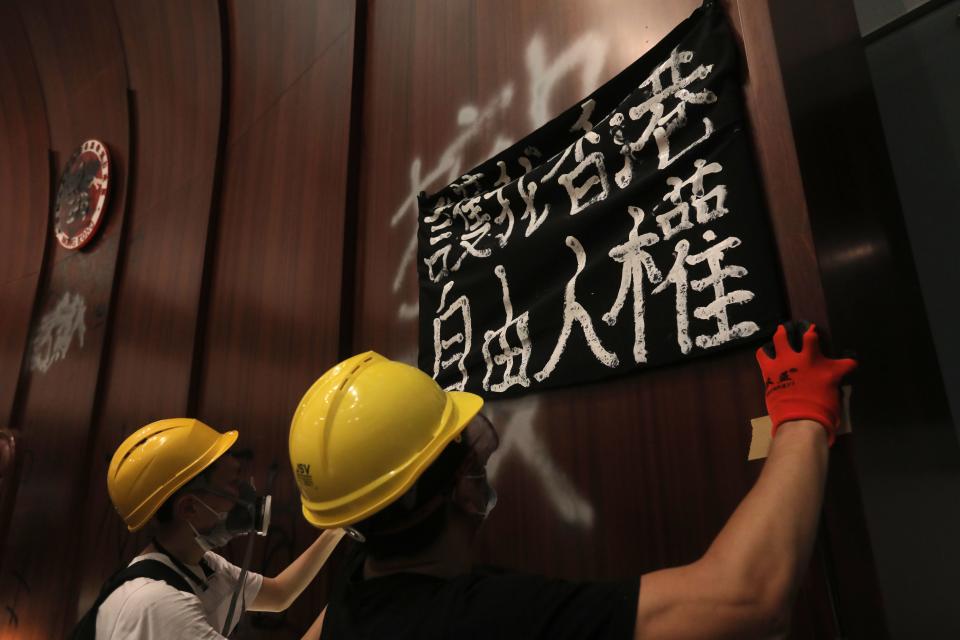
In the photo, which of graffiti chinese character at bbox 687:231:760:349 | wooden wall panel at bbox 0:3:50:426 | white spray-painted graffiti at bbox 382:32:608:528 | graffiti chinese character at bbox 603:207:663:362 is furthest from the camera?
wooden wall panel at bbox 0:3:50:426

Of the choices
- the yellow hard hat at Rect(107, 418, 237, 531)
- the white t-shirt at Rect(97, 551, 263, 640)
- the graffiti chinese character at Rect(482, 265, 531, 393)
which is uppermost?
the graffiti chinese character at Rect(482, 265, 531, 393)

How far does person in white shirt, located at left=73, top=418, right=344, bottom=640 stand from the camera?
1.48 meters

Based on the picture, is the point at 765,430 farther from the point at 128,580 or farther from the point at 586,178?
the point at 128,580

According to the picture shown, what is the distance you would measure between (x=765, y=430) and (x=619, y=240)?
526 millimetres

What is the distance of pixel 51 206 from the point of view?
5320 millimetres

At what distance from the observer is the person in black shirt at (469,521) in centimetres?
79

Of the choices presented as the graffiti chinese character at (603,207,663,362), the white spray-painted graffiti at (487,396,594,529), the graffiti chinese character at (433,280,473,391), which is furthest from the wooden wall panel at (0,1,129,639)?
the graffiti chinese character at (603,207,663,362)

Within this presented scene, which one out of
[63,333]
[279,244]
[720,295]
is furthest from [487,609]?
[63,333]

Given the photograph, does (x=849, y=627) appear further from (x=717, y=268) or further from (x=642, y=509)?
(x=717, y=268)

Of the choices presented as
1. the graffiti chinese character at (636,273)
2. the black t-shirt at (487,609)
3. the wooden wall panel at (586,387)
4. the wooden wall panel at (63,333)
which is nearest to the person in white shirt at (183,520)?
the wooden wall panel at (586,387)

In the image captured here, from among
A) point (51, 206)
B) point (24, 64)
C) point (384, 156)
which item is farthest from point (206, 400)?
point (24, 64)

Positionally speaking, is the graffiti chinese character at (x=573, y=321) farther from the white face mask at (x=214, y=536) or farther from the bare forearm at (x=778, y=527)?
the white face mask at (x=214, y=536)

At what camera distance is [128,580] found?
1514 mm

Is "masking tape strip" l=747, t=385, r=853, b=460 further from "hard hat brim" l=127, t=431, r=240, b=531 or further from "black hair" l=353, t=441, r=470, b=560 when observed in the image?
"hard hat brim" l=127, t=431, r=240, b=531
